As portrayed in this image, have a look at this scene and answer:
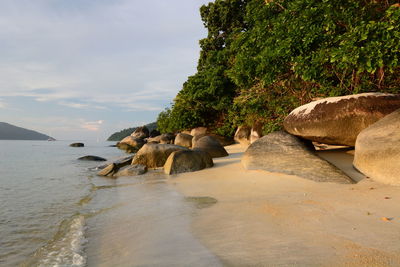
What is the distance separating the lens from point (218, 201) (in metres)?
4.13

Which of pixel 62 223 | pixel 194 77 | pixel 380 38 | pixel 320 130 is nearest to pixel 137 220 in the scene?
pixel 62 223

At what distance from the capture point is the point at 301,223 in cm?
282

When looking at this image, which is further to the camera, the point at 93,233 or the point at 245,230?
the point at 93,233

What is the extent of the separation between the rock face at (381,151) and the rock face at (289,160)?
18.8 inches

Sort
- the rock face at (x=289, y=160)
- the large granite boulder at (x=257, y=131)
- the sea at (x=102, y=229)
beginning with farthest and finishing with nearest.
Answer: the large granite boulder at (x=257, y=131)
the rock face at (x=289, y=160)
the sea at (x=102, y=229)

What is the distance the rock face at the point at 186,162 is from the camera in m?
7.77

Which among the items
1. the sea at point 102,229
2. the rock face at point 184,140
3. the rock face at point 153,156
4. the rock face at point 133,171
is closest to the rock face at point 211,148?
the rock face at point 153,156

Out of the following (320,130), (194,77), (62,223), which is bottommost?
(62,223)

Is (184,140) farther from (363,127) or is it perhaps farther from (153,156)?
(363,127)

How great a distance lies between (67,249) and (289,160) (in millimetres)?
4639

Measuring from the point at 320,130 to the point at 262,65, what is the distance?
3300mm

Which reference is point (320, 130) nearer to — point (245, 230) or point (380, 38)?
point (380, 38)

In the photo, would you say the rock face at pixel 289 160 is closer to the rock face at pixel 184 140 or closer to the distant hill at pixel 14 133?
the rock face at pixel 184 140

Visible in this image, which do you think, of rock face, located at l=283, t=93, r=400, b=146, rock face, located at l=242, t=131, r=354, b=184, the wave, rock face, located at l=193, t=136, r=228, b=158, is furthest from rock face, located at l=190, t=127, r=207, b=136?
the wave
